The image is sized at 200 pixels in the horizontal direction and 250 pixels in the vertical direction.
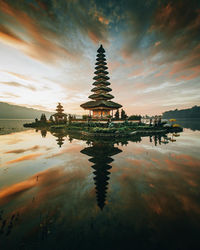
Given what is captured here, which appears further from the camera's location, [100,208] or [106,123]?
[106,123]

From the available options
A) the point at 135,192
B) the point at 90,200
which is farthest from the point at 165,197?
the point at 90,200

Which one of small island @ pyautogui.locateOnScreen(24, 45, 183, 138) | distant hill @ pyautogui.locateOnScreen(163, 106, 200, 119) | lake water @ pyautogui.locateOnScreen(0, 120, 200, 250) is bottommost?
lake water @ pyautogui.locateOnScreen(0, 120, 200, 250)

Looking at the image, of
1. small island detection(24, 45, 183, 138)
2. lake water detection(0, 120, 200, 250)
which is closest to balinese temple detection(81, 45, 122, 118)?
small island detection(24, 45, 183, 138)

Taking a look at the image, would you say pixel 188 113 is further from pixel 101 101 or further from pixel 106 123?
pixel 106 123

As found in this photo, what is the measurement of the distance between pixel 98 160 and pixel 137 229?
184 inches

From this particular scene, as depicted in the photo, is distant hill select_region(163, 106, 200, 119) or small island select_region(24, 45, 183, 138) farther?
distant hill select_region(163, 106, 200, 119)

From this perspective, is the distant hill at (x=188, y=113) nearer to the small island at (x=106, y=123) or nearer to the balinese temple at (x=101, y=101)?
the small island at (x=106, y=123)

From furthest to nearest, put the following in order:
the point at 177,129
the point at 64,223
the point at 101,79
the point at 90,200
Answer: the point at 101,79
the point at 177,129
the point at 90,200
the point at 64,223

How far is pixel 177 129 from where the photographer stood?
85.3 feet

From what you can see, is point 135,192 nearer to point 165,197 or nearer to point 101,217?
point 165,197

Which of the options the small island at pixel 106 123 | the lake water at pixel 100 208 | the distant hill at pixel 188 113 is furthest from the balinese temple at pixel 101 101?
the distant hill at pixel 188 113

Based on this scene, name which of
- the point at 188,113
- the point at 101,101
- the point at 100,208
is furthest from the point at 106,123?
the point at 188,113

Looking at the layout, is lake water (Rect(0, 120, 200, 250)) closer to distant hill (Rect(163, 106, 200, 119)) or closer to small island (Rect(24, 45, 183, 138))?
small island (Rect(24, 45, 183, 138))

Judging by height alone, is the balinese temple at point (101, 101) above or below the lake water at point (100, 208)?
above
